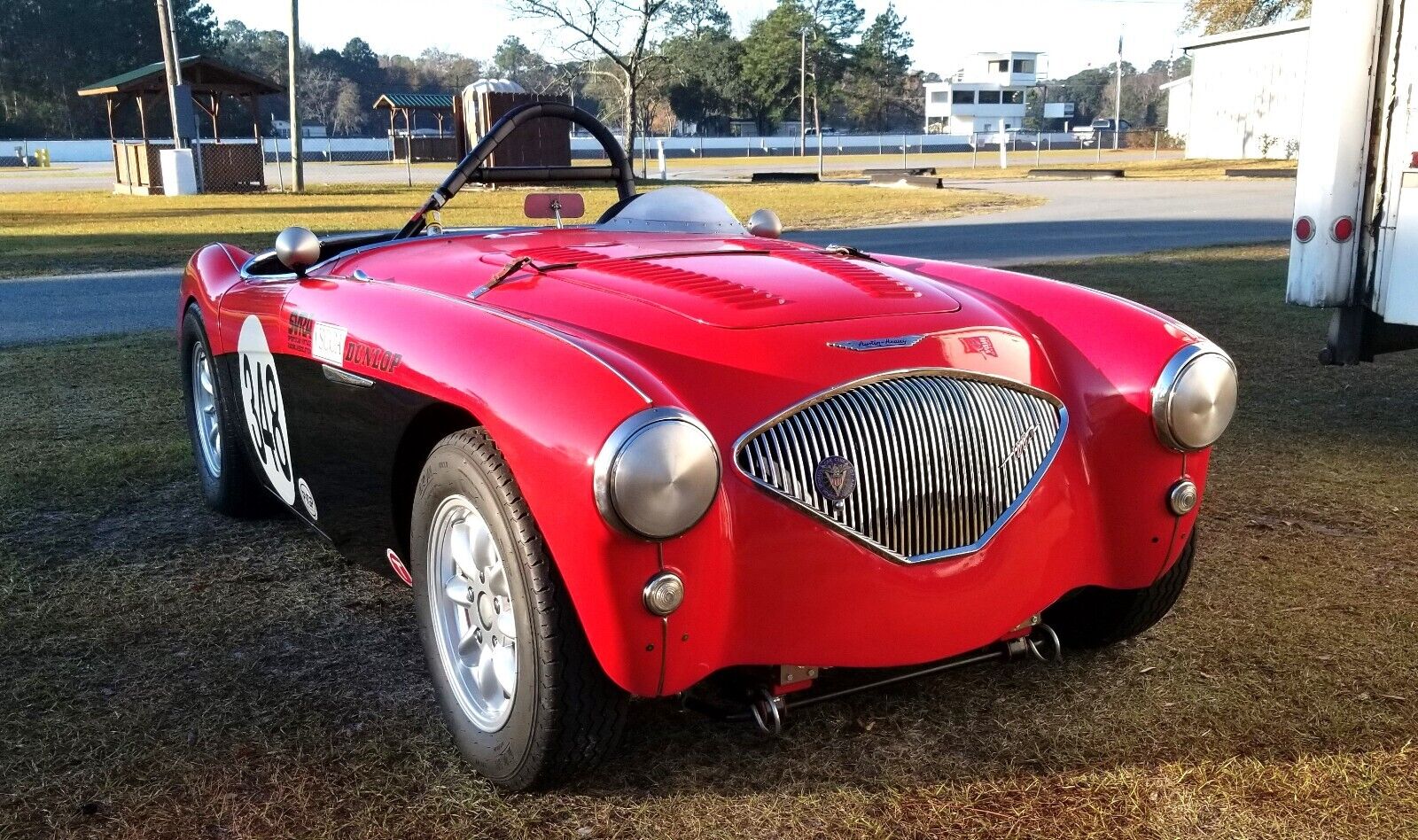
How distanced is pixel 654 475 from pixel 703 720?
99 centimetres

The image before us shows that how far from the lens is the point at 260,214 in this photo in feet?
66.8

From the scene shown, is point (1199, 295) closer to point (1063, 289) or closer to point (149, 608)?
point (1063, 289)

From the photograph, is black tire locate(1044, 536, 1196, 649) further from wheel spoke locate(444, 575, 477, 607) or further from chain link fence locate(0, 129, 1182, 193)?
chain link fence locate(0, 129, 1182, 193)

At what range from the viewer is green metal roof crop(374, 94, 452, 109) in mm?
46625

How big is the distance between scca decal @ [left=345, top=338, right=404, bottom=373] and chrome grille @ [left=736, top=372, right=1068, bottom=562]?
897 mm

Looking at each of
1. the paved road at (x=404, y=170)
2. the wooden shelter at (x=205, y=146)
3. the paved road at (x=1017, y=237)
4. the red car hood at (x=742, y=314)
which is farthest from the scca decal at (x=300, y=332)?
the paved road at (x=404, y=170)

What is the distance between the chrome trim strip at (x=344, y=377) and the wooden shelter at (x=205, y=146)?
26.7 metres

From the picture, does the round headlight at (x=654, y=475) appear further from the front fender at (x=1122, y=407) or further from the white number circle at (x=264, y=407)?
the white number circle at (x=264, y=407)

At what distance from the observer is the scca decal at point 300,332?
322 centimetres

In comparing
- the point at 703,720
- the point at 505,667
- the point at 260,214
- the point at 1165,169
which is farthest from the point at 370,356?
the point at 1165,169

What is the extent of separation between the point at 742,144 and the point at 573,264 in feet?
197

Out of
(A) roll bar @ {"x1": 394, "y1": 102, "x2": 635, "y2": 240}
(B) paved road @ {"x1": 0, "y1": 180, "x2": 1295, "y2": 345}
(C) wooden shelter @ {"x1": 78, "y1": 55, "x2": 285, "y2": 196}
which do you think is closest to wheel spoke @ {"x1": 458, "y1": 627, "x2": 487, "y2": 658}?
(A) roll bar @ {"x1": 394, "y1": 102, "x2": 635, "y2": 240}

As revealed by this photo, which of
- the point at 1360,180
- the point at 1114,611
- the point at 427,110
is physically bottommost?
the point at 1114,611

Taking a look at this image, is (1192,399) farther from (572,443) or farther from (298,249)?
(298,249)
